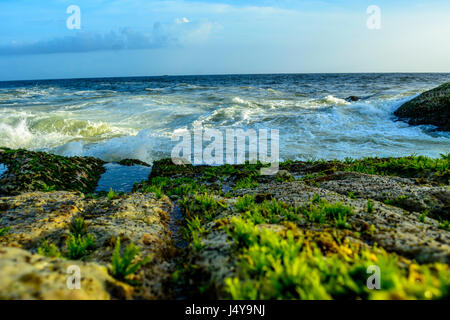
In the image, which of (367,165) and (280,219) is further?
(367,165)

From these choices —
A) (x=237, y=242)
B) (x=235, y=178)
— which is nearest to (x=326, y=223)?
(x=237, y=242)

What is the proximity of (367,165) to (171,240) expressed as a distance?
279 inches

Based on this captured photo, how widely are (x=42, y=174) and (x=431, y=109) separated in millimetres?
22675

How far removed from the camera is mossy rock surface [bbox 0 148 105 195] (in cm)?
682

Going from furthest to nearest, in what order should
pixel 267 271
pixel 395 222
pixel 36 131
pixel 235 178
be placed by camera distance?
1. pixel 36 131
2. pixel 235 178
3. pixel 395 222
4. pixel 267 271

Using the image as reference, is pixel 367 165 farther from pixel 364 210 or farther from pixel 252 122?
pixel 252 122

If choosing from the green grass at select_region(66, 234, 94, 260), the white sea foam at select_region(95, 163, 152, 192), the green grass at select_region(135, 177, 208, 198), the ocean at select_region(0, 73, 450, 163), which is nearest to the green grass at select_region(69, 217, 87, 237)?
the green grass at select_region(66, 234, 94, 260)

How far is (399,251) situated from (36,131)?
2347 cm

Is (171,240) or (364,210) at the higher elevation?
(364,210)

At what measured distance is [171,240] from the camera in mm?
3842

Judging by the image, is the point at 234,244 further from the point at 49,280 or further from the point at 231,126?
the point at 231,126

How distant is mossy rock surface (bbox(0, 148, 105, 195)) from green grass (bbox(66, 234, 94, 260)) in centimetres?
407

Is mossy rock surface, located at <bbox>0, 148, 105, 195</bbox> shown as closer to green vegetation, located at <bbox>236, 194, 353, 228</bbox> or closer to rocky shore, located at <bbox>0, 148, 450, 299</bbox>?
rocky shore, located at <bbox>0, 148, 450, 299</bbox>
